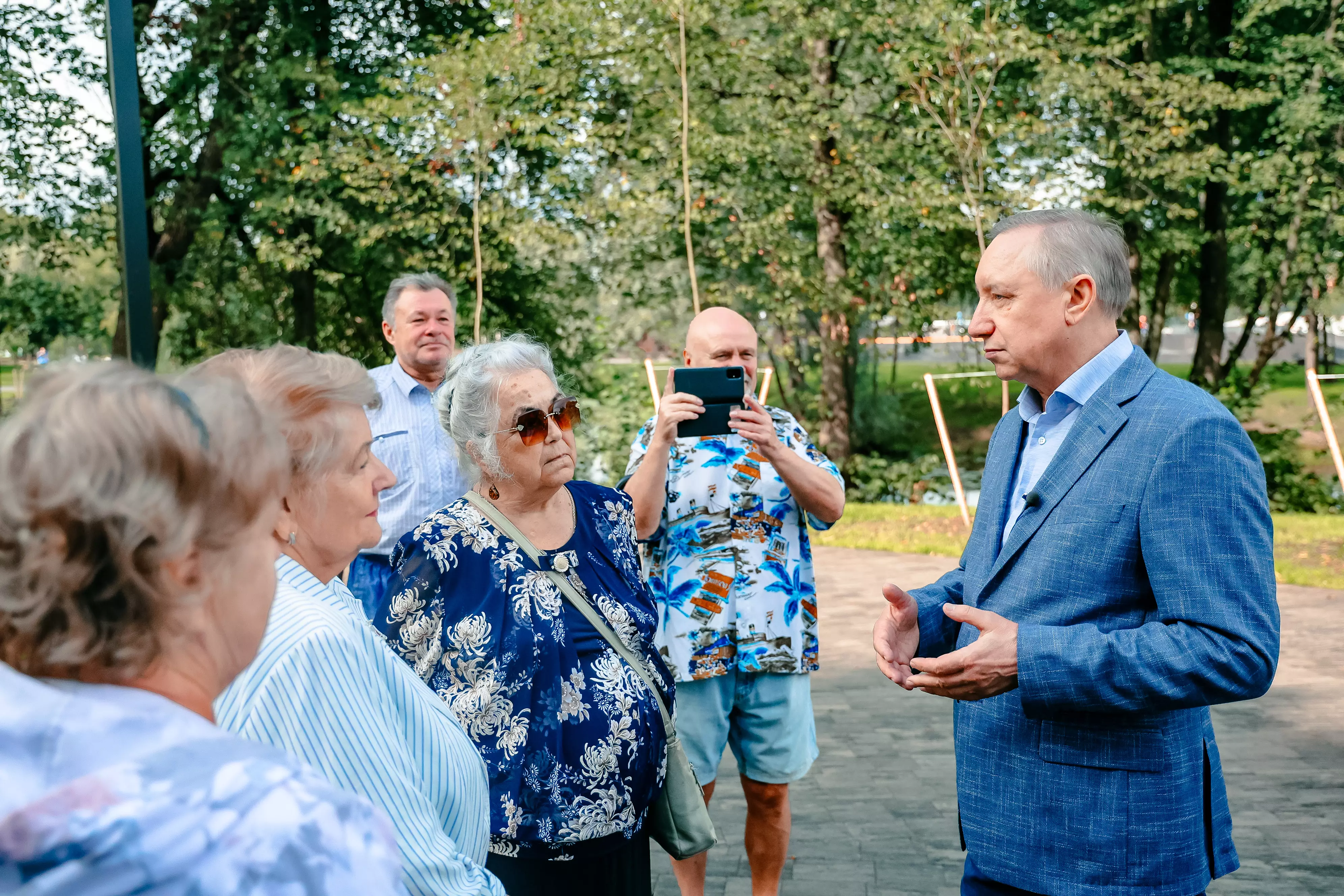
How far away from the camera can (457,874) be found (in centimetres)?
166

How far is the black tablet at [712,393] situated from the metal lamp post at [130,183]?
5.44 ft

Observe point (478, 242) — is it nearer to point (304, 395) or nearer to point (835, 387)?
point (835, 387)

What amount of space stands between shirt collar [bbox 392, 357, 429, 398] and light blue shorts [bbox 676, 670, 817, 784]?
190cm

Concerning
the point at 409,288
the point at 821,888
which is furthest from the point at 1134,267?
the point at 821,888

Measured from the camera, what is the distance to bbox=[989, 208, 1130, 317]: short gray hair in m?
2.35

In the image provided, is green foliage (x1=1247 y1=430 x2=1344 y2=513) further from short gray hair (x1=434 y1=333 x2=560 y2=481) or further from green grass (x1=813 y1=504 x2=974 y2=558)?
short gray hair (x1=434 y1=333 x2=560 y2=481)

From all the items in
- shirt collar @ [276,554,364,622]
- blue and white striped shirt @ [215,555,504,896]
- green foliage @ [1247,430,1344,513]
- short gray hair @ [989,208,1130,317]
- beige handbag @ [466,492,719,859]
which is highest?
short gray hair @ [989,208,1130,317]

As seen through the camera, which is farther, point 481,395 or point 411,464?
point 411,464

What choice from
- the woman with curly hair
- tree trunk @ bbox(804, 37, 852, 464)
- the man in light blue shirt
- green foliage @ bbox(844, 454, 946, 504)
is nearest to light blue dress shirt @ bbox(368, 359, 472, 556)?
the man in light blue shirt

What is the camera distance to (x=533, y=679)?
262 centimetres

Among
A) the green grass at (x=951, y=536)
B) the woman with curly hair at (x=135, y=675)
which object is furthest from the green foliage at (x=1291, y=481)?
the woman with curly hair at (x=135, y=675)

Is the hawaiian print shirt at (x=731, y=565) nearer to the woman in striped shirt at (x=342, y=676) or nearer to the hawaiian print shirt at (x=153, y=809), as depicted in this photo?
the woman in striped shirt at (x=342, y=676)

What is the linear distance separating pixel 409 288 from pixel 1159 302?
1718 centimetres

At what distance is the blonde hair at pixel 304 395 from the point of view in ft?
6.66
